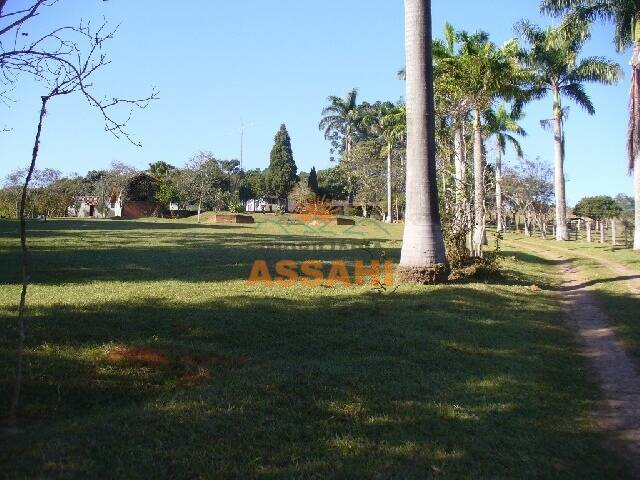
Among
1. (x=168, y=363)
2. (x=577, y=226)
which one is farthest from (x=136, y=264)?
(x=577, y=226)

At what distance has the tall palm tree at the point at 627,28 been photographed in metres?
22.0

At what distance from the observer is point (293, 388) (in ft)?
16.4

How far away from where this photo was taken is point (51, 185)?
58.5 meters

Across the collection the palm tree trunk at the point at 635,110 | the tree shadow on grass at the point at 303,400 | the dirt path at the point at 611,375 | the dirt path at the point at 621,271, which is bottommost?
the dirt path at the point at 611,375

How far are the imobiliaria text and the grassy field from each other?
1908mm

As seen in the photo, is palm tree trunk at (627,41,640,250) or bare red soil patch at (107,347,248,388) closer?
bare red soil patch at (107,347,248,388)

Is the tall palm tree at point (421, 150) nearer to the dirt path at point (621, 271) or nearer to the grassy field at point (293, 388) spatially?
the grassy field at point (293, 388)

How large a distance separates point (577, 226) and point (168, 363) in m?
35.5

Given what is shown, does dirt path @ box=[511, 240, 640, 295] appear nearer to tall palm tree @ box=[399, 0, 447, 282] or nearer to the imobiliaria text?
tall palm tree @ box=[399, 0, 447, 282]

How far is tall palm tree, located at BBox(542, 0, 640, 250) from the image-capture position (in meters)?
22.0

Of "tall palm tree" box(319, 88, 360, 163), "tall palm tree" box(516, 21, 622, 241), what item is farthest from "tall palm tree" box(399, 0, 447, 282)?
"tall palm tree" box(319, 88, 360, 163)

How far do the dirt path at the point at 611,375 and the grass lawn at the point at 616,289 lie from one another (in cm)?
16

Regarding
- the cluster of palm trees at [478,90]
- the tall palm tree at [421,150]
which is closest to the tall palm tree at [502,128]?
the cluster of palm trees at [478,90]

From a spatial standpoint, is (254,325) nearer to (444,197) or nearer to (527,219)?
(444,197)
